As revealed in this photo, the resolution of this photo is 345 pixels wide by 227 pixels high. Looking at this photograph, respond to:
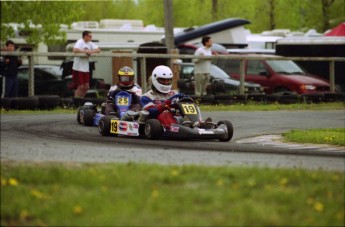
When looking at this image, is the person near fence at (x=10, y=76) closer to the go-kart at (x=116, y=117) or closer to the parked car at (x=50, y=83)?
the parked car at (x=50, y=83)

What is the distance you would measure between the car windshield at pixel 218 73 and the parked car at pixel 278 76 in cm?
68

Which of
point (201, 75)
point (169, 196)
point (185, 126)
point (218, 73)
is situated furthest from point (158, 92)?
point (218, 73)

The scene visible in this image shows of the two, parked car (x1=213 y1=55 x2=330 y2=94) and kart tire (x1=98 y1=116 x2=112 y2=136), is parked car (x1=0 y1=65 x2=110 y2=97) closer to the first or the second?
parked car (x1=213 y1=55 x2=330 y2=94)

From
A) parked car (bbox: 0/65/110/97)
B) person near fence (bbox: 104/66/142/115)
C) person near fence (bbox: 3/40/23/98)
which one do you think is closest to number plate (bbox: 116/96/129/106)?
person near fence (bbox: 104/66/142/115)

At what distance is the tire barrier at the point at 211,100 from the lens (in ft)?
65.9

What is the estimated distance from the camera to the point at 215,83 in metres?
24.3

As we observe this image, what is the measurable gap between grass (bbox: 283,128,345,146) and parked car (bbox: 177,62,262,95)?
8.49 meters

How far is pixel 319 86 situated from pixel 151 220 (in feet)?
68.0

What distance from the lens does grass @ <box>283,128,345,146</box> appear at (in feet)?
44.9

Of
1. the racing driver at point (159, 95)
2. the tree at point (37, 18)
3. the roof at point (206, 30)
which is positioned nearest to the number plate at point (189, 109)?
the racing driver at point (159, 95)

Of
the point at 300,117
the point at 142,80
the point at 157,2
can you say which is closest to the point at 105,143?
the point at 300,117

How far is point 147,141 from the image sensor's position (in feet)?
45.2

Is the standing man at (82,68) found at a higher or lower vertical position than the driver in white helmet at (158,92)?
higher

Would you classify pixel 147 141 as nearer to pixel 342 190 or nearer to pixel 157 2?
pixel 342 190
